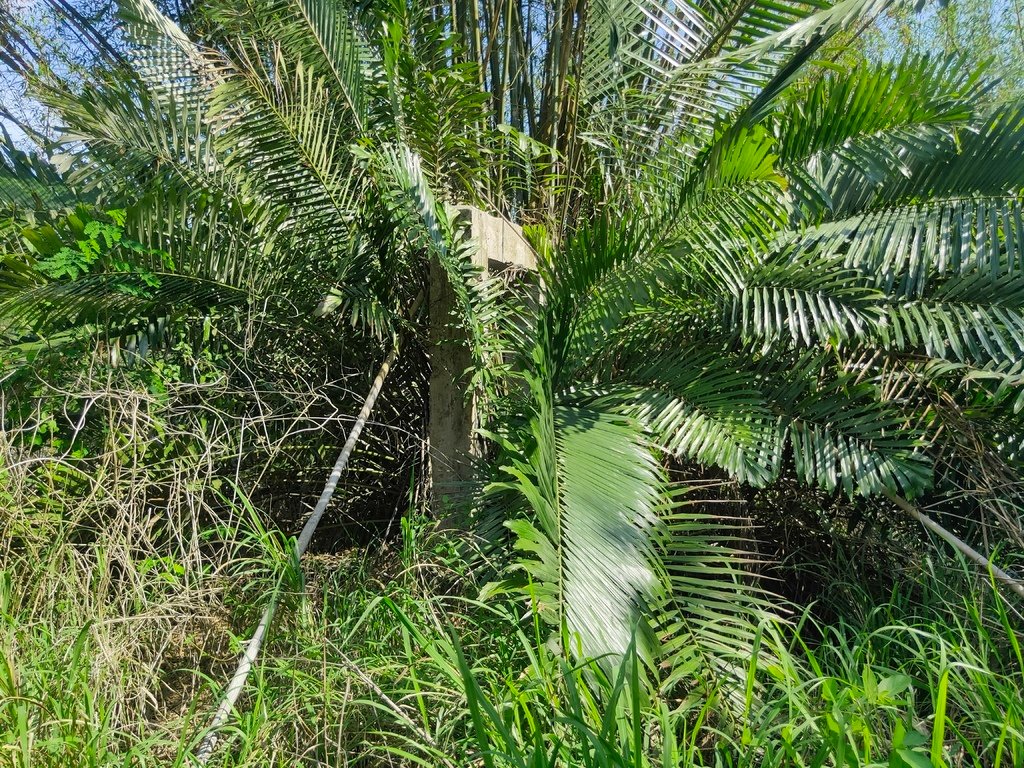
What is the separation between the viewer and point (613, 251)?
336cm

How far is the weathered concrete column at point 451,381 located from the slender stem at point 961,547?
1820 mm

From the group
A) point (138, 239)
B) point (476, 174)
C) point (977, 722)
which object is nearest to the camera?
point (977, 722)

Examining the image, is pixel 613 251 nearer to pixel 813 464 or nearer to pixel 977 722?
pixel 813 464

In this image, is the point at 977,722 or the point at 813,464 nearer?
the point at 977,722

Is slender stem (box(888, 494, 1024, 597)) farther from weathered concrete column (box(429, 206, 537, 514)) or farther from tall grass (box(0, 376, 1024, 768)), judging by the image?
weathered concrete column (box(429, 206, 537, 514))

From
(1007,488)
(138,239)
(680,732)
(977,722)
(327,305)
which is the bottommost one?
A: (680,732)

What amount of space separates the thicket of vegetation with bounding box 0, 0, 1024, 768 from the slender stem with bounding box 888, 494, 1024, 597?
21 millimetres

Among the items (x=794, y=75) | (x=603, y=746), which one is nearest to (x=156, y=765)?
→ (x=603, y=746)

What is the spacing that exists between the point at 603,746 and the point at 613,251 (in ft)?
6.32

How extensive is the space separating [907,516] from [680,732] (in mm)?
1573

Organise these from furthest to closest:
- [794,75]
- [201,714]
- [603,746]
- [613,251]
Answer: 1. [613,251]
2. [794,75]
3. [201,714]
4. [603,746]

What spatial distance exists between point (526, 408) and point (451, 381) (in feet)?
2.77

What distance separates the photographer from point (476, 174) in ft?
15.1

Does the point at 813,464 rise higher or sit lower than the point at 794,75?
lower
